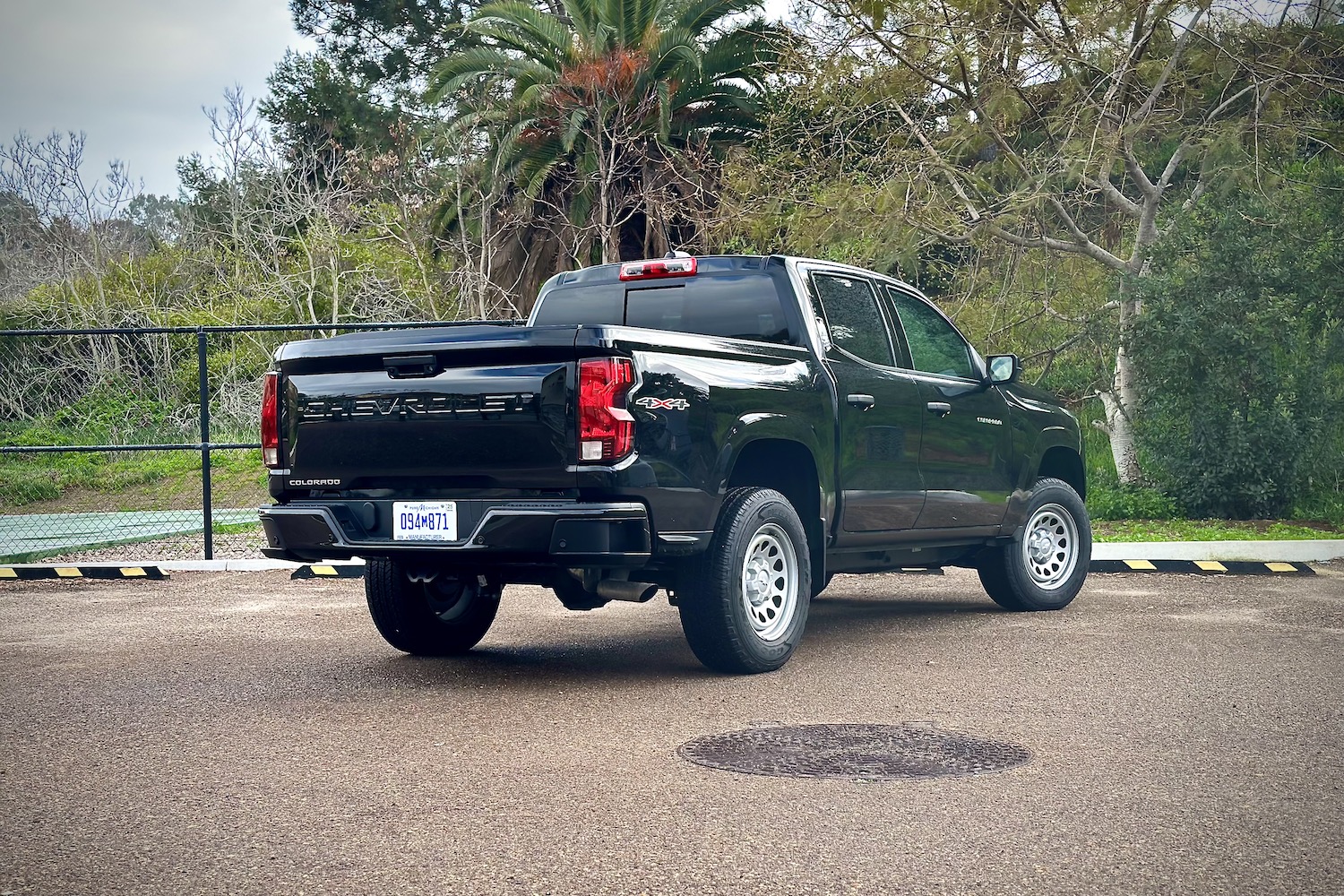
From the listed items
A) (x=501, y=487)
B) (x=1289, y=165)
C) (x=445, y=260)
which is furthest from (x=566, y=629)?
(x=445, y=260)

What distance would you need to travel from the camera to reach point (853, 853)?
430cm

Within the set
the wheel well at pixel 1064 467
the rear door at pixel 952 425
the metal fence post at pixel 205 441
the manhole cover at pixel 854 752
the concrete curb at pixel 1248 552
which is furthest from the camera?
the metal fence post at pixel 205 441

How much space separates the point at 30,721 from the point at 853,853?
4002 mm

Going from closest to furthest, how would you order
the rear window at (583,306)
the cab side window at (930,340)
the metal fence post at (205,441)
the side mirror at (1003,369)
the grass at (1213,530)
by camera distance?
the rear window at (583,306), the cab side window at (930,340), the side mirror at (1003,369), the metal fence post at (205,441), the grass at (1213,530)

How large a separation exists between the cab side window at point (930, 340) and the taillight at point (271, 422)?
383cm

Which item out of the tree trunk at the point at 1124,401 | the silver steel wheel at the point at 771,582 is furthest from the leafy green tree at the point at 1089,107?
the silver steel wheel at the point at 771,582

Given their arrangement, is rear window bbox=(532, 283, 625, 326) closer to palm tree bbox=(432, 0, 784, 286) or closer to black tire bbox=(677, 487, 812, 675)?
black tire bbox=(677, 487, 812, 675)

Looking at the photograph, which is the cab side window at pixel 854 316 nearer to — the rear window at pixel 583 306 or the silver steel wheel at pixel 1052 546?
the rear window at pixel 583 306

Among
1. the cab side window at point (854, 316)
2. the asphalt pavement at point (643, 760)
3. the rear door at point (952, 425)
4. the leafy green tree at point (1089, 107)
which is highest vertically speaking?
the leafy green tree at point (1089, 107)

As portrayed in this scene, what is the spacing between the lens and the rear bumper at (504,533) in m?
6.59

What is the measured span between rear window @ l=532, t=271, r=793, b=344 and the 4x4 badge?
1391 millimetres

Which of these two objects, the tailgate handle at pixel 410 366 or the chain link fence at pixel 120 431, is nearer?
the tailgate handle at pixel 410 366

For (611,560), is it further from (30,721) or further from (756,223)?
(756,223)

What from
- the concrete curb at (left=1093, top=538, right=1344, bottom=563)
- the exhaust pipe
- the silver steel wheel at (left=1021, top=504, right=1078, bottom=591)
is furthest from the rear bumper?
the concrete curb at (left=1093, top=538, right=1344, bottom=563)
